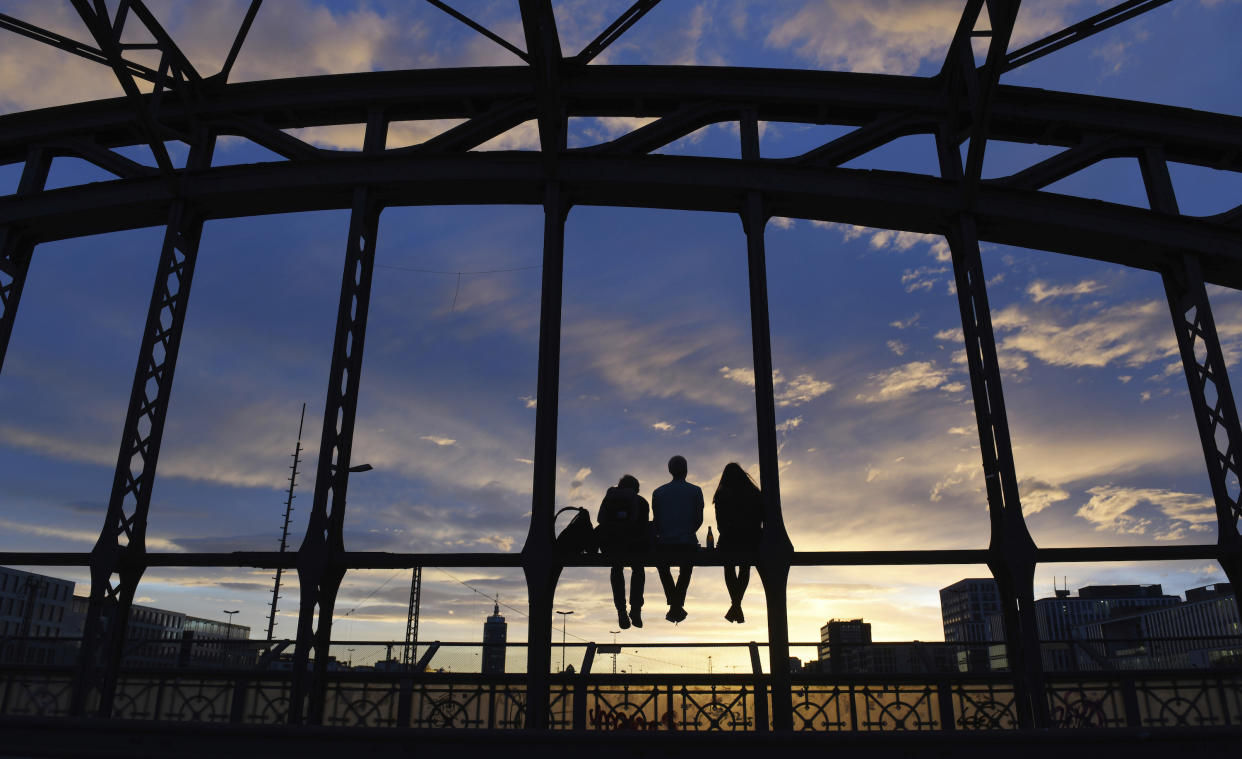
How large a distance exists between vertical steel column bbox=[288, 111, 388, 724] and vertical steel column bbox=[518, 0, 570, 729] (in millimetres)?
2406

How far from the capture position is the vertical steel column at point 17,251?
38.3 ft

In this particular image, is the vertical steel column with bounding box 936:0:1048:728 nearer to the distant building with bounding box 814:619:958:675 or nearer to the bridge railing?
the bridge railing

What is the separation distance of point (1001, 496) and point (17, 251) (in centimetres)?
1474

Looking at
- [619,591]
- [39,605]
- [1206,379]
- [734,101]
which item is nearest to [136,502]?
[619,591]

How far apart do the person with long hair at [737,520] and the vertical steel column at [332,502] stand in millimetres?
4499

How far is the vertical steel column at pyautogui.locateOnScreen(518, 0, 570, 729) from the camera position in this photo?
872 centimetres

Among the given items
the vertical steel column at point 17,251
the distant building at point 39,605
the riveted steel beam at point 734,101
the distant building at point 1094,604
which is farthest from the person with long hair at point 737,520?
the distant building at point 1094,604

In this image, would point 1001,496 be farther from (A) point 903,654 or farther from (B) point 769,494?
(B) point 769,494

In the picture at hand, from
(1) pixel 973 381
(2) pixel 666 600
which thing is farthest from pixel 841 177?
(2) pixel 666 600

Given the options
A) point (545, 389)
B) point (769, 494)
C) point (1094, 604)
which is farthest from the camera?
point (1094, 604)

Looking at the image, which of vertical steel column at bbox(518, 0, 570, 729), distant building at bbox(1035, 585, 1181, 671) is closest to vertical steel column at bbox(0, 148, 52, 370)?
vertical steel column at bbox(518, 0, 570, 729)

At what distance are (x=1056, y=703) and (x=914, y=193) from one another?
21.8 ft

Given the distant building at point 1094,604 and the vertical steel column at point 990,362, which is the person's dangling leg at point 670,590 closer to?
the vertical steel column at point 990,362

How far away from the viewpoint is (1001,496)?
31.6ft
